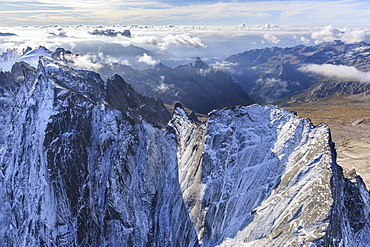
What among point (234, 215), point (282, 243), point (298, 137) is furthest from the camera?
point (298, 137)

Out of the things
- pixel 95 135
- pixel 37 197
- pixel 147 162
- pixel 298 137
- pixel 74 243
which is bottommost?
pixel 74 243

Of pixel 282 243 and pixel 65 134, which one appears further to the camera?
pixel 65 134

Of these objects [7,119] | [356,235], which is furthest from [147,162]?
[7,119]

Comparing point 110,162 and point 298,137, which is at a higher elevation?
point 298,137

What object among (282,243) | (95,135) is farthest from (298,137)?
(95,135)

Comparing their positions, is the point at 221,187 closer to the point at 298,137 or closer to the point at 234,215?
the point at 234,215

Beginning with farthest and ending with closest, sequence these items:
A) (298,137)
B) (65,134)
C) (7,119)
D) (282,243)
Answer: (7,119)
(65,134)
(298,137)
(282,243)
